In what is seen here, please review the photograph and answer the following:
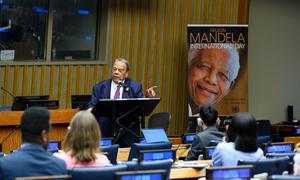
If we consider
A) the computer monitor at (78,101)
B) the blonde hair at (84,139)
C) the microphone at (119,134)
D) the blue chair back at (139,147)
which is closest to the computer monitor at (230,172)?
the blonde hair at (84,139)

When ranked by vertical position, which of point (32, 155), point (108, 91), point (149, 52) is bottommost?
point (32, 155)

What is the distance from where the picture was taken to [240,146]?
17.9ft

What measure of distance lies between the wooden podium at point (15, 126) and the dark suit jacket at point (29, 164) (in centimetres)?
376

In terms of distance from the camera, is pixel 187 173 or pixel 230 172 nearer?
pixel 230 172

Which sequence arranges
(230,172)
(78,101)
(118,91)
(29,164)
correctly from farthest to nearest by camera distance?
(78,101)
(118,91)
(230,172)
(29,164)

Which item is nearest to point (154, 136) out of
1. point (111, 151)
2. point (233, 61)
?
point (111, 151)

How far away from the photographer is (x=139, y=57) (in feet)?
39.0

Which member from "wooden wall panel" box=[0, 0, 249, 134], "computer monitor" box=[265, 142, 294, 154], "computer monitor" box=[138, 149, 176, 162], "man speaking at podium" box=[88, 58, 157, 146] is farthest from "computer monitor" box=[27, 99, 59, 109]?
"computer monitor" box=[265, 142, 294, 154]

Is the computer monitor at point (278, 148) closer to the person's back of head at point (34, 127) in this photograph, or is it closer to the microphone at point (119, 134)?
the microphone at point (119, 134)

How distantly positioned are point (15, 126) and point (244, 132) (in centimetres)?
377

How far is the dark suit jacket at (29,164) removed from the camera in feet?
14.2

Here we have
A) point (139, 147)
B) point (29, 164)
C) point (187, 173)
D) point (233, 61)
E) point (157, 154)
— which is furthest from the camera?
point (233, 61)

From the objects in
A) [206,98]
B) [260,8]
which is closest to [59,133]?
[206,98]

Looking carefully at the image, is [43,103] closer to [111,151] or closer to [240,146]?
[111,151]
